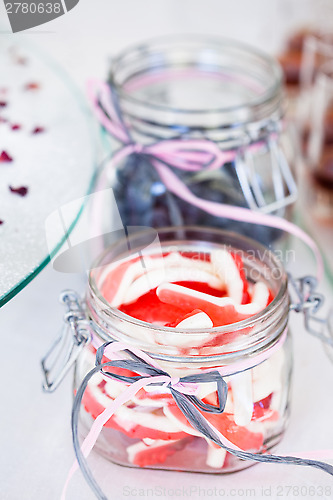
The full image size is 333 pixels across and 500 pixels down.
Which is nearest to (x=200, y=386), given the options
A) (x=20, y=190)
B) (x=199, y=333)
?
(x=199, y=333)

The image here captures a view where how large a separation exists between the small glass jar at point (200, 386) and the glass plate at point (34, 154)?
0.18ft

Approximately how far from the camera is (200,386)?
37 cm

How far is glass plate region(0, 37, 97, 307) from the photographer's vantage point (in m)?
0.43

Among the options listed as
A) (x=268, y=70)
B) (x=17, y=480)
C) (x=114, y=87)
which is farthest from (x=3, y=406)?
(x=268, y=70)

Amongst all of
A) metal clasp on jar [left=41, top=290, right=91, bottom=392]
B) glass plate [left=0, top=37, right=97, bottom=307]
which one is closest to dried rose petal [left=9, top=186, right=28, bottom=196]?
glass plate [left=0, top=37, right=97, bottom=307]

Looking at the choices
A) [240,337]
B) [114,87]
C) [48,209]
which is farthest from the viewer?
[114,87]

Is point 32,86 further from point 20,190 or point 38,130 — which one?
point 20,190

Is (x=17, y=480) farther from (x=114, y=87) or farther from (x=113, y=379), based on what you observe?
(x=114, y=87)

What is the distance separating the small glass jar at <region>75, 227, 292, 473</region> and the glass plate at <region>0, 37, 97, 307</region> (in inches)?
2.2

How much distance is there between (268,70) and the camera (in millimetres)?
626

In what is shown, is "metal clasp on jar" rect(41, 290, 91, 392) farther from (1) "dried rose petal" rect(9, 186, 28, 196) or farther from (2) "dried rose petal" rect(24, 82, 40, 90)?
(2) "dried rose petal" rect(24, 82, 40, 90)

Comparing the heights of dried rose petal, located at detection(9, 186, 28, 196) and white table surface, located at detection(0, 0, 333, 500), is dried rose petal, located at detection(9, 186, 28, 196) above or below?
above

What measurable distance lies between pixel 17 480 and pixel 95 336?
113 mm

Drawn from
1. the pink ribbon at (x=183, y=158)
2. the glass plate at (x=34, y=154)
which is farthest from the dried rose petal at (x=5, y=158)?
the pink ribbon at (x=183, y=158)
